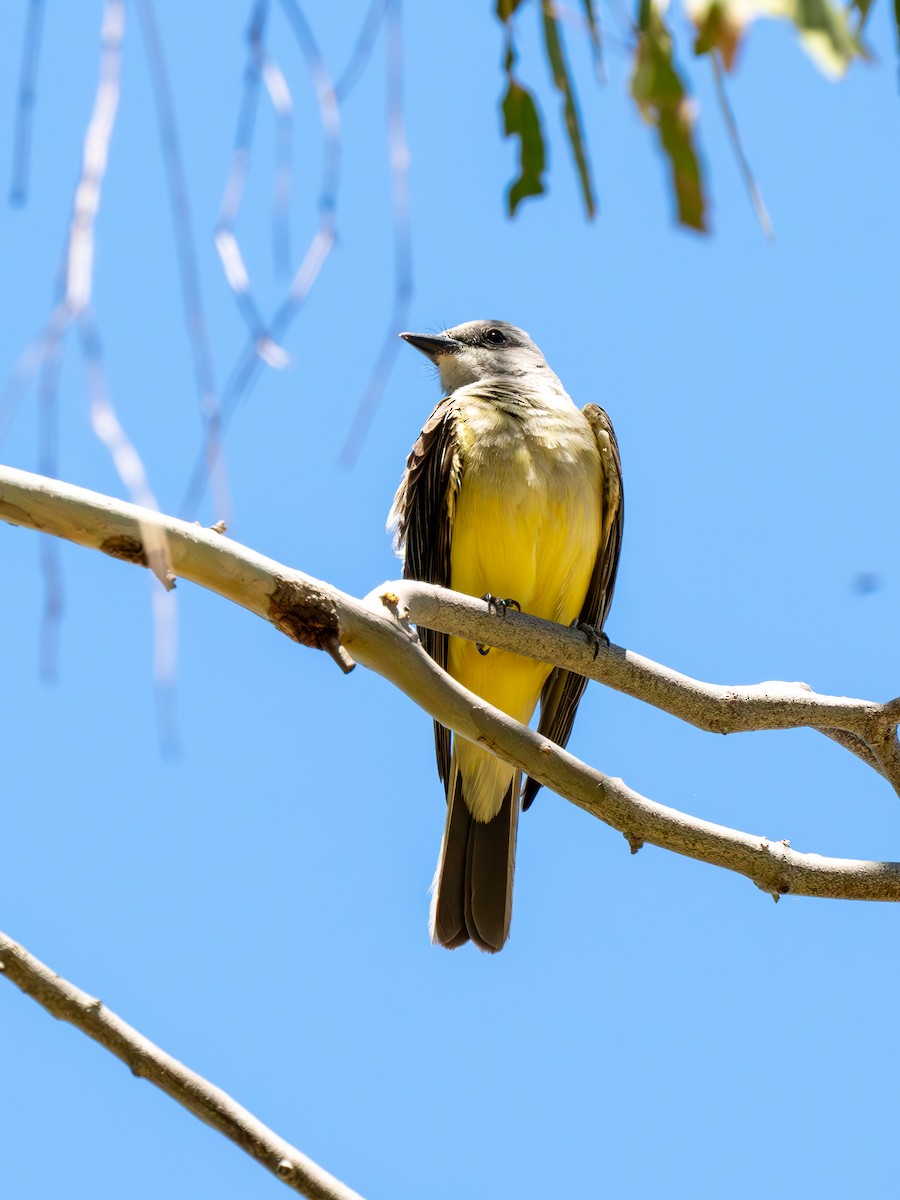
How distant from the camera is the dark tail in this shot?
5766mm

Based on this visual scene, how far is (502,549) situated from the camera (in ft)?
20.5

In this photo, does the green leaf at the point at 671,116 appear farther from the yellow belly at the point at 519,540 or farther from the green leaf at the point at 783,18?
the yellow belly at the point at 519,540

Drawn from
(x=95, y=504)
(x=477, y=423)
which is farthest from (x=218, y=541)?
(x=477, y=423)

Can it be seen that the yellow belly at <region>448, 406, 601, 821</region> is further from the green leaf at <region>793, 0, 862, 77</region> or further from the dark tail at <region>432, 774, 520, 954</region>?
the green leaf at <region>793, 0, 862, 77</region>

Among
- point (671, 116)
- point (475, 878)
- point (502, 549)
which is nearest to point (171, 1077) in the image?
point (671, 116)

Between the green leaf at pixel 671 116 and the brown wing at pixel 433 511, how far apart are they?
4.61 meters

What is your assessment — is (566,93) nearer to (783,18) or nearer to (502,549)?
(783,18)

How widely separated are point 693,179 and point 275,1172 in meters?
2.47

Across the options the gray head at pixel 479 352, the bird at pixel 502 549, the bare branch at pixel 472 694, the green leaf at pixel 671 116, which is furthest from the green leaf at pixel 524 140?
the gray head at pixel 479 352

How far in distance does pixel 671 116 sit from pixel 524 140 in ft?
2.26

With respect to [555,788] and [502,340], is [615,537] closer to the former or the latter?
[502,340]

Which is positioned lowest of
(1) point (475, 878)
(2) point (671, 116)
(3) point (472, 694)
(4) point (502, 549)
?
(2) point (671, 116)

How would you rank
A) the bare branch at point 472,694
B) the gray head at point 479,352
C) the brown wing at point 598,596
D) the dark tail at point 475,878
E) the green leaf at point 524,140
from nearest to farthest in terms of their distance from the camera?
1. the green leaf at point 524,140
2. the bare branch at point 472,694
3. the dark tail at point 475,878
4. the brown wing at point 598,596
5. the gray head at point 479,352

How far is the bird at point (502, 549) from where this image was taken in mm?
6207
